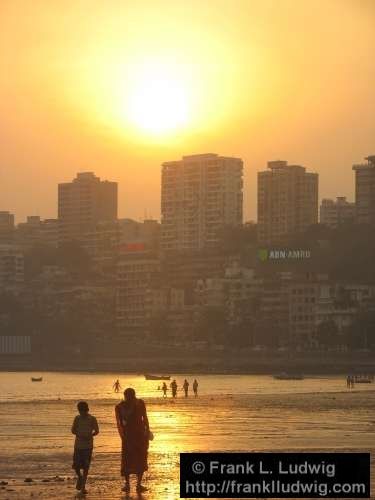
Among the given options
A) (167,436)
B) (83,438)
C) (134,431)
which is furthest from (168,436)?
(134,431)

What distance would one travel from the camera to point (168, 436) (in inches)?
1671

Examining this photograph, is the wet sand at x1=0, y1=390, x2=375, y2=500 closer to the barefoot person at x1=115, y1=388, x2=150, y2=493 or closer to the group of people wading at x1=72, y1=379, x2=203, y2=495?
the group of people wading at x1=72, y1=379, x2=203, y2=495

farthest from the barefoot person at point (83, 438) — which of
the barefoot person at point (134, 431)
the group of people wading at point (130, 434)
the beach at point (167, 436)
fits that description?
the barefoot person at point (134, 431)

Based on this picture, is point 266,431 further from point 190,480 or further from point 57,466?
point 190,480

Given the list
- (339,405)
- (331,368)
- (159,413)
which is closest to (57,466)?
(159,413)

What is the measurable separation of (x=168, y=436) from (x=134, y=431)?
58.8 ft

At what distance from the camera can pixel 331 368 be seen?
184 metres

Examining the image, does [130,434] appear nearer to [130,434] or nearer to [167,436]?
[130,434]

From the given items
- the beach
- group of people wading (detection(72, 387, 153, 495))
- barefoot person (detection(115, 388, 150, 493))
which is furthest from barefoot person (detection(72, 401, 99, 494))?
barefoot person (detection(115, 388, 150, 493))

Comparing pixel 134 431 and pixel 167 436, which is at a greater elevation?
pixel 134 431

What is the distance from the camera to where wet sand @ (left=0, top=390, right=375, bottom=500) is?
2723 centimetres

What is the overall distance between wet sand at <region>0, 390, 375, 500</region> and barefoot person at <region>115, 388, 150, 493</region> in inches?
20.8

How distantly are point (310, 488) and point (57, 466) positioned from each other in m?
13.8

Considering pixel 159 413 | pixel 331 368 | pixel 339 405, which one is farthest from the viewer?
pixel 331 368
